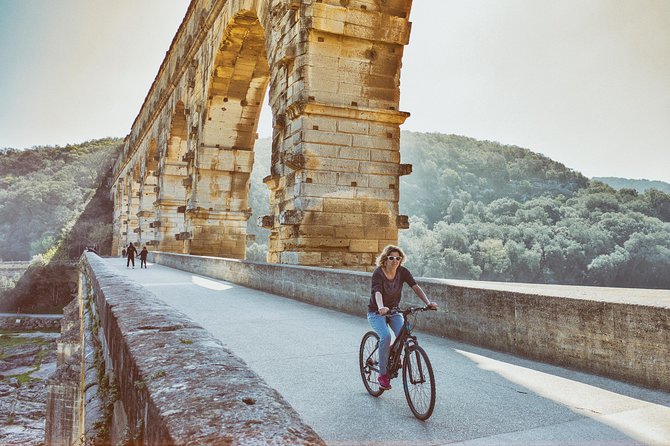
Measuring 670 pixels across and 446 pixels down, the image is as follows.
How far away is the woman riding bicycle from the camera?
132 inches

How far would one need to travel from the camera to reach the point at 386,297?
3.44 metres

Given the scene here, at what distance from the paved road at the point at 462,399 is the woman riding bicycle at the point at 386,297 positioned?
297mm

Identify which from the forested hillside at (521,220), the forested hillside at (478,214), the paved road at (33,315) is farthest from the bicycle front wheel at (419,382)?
the paved road at (33,315)

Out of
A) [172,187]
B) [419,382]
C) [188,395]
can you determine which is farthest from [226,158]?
[188,395]

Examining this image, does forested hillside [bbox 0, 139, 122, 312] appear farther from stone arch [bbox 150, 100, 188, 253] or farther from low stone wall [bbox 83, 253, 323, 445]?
low stone wall [bbox 83, 253, 323, 445]

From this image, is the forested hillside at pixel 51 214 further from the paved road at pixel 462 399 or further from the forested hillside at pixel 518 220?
the paved road at pixel 462 399

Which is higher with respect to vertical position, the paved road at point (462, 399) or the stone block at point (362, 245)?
the stone block at point (362, 245)

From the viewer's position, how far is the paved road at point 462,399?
9.09 feet

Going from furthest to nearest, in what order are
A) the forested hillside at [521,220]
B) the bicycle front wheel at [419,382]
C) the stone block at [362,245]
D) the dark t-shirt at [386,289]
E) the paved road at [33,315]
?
the forested hillside at [521,220]
the paved road at [33,315]
the stone block at [362,245]
the dark t-shirt at [386,289]
the bicycle front wheel at [419,382]

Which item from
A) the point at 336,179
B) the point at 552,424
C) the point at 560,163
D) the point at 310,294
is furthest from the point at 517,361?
the point at 560,163

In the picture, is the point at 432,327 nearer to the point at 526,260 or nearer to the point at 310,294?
the point at 310,294

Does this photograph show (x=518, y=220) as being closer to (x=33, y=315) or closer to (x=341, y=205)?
(x=33, y=315)

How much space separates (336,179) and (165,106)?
18.3 m

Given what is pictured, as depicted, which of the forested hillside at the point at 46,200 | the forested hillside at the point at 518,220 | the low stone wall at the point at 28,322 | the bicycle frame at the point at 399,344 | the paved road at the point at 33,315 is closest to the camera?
the bicycle frame at the point at 399,344
